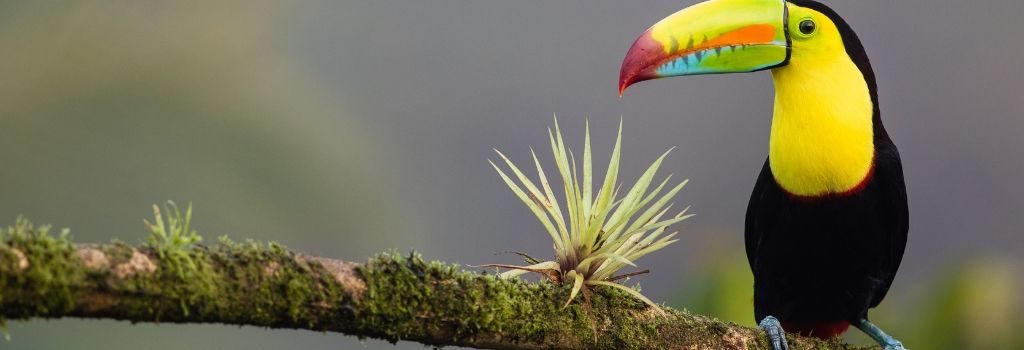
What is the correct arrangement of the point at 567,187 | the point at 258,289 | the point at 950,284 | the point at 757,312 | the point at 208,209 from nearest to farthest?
the point at 258,289 < the point at 567,187 < the point at 757,312 < the point at 950,284 < the point at 208,209

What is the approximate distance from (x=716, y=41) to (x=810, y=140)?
36 centimetres

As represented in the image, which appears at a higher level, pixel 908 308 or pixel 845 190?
pixel 845 190

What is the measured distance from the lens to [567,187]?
2.05 metres

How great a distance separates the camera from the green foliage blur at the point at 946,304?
4.57 meters

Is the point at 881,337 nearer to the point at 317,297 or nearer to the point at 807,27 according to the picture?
the point at 807,27

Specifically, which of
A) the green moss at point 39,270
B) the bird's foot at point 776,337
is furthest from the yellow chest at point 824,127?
the green moss at point 39,270

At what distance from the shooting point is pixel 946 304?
4832 mm

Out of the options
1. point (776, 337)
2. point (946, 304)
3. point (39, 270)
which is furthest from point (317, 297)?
point (946, 304)

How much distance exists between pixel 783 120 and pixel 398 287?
55.7 inches

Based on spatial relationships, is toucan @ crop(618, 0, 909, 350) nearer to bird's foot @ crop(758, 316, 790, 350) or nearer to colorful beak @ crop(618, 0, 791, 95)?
colorful beak @ crop(618, 0, 791, 95)

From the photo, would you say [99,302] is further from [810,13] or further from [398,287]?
Result: [810,13]

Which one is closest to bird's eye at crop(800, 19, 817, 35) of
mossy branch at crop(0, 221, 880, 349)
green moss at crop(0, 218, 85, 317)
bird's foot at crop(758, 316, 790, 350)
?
bird's foot at crop(758, 316, 790, 350)

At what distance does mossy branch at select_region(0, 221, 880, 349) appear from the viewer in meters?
1.46

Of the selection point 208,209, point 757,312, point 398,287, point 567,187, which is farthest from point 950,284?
point 208,209
